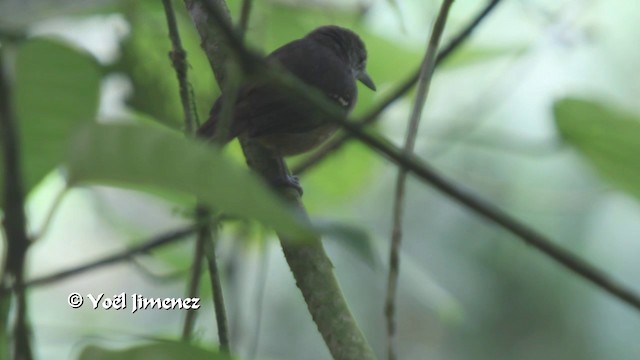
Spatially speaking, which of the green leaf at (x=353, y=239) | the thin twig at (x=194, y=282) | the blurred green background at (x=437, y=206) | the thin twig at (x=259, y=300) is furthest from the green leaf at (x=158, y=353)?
the blurred green background at (x=437, y=206)

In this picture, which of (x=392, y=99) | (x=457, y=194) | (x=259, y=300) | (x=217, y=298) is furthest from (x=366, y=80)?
(x=457, y=194)

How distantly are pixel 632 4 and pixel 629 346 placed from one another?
1.45 meters

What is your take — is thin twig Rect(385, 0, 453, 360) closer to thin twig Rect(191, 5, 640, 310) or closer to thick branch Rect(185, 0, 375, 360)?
thick branch Rect(185, 0, 375, 360)

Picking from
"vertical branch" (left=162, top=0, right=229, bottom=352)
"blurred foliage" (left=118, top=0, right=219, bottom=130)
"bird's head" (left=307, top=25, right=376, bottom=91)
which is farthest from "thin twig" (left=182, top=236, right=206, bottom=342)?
"bird's head" (left=307, top=25, right=376, bottom=91)

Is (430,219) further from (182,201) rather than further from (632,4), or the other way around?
(182,201)

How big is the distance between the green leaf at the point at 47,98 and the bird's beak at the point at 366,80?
1.25m

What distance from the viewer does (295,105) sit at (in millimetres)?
1850

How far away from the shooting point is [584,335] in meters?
4.32

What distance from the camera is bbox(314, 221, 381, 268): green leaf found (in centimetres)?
149

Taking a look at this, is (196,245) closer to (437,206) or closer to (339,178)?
(339,178)

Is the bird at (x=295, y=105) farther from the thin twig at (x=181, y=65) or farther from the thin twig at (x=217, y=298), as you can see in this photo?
the thin twig at (x=217, y=298)

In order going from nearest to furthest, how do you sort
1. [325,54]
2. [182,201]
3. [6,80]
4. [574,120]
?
[6,80] < [574,120] < [182,201] < [325,54]

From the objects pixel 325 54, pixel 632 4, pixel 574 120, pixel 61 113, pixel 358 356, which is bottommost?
pixel 358 356

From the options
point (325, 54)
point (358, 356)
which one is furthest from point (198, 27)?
point (325, 54)
